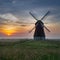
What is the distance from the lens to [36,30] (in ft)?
230

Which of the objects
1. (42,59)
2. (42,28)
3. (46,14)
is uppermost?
(46,14)

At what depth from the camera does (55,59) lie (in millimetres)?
16516

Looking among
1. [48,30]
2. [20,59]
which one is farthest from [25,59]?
[48,30]

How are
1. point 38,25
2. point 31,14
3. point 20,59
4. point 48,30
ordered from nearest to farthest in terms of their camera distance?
point 20,59
point 38,25
point 48,30
point 31,14

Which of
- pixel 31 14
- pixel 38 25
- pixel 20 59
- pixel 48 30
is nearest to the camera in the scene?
pixel 20 59

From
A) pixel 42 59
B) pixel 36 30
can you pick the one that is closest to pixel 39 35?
pixel 36 30

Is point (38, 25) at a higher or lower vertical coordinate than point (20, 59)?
higher

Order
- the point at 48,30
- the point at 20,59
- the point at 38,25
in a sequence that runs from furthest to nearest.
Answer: the point at 48,30 < the point at 38,25 < the point at 20,59

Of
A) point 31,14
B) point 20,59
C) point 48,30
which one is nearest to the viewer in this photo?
point 20,59

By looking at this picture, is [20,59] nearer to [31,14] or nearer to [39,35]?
[39,35]

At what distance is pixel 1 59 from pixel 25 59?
7.33ft

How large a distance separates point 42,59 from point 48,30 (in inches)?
2404

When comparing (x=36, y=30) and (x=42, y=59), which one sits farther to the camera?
(x=36, y=30)

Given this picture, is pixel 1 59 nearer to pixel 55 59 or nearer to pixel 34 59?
pixel 34 59
